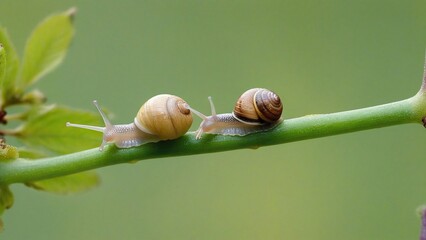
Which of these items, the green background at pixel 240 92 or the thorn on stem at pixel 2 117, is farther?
the green background at pixel 240 92

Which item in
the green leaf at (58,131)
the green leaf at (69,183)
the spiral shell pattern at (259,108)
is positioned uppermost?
the spiral shell pattern at (259,108)

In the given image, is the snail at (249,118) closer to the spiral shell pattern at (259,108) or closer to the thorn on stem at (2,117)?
the spiral shell pattern at (259,108)

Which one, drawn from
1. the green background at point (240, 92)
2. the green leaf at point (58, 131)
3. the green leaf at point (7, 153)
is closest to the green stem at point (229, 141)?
the green leaf at point (7, 153)

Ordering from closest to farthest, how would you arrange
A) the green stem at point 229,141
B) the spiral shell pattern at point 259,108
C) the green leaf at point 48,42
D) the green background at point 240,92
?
the green stem at point 229,141, the spiral shell pattern at point 259,108, the green leaf at point 48,42, the green background at point 240,92

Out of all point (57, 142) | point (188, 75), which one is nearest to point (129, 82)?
point (188, 75)

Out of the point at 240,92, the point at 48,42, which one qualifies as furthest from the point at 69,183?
the point at 240,92

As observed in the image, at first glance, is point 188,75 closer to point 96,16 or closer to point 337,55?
point 96,16
